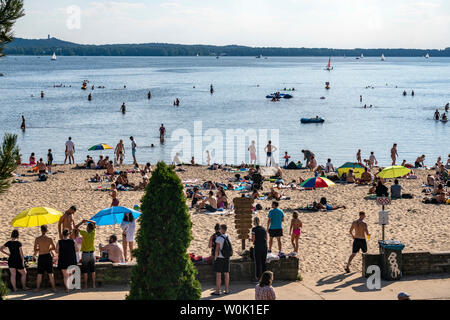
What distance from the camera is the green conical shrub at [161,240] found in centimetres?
787

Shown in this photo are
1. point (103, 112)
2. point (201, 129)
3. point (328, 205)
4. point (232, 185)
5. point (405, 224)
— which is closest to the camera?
point (405, 224)

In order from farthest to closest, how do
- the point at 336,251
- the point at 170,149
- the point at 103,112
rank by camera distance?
the point at 103,112, the point at 170,149, the point at 336,251

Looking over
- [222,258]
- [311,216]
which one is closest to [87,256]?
[222,258]

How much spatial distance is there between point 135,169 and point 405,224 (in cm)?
1425

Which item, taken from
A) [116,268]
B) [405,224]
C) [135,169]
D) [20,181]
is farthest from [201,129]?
[116,268]

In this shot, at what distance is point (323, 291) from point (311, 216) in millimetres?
7379

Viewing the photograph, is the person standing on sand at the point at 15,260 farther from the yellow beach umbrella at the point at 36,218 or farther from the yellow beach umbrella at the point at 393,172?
the yellow beach umbrella at the point at 393,172

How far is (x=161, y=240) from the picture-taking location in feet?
25.9

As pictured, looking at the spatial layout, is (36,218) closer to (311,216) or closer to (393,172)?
(311,216)

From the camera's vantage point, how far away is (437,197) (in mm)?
20062

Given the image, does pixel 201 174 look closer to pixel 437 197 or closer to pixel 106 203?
pixel 106 203

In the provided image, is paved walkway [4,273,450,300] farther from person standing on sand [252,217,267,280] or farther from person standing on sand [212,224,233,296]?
person standing on sand [252,217,267,280]

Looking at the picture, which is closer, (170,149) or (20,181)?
(20,181)

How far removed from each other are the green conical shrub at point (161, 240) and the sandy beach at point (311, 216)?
495 cm
